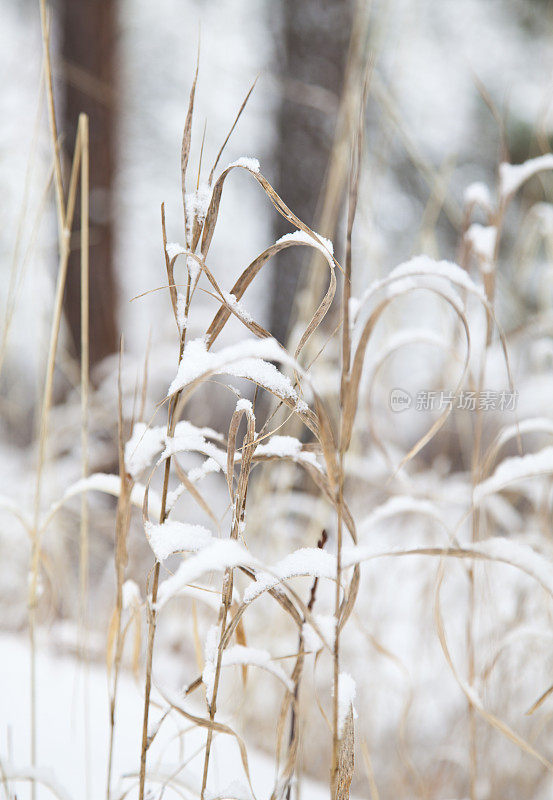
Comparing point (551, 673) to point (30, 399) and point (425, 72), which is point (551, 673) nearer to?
point (30, 399)

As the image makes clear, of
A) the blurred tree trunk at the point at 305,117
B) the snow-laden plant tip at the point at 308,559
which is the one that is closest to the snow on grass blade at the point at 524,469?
the snow-laden plant tip at the point at 308,559

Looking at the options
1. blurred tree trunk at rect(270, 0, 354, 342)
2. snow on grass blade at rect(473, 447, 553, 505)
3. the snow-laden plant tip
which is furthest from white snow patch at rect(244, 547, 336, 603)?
blurred tree trunk at rect(270, 0, 354, 342)

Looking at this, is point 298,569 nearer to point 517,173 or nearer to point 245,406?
point 245,406

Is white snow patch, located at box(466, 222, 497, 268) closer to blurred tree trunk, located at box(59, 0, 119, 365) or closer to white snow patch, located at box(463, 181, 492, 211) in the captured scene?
white snow patch, located at box(463, 181, 492, 211)

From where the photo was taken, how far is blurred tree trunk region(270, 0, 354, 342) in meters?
1.74

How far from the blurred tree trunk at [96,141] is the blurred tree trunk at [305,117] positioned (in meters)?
0.54

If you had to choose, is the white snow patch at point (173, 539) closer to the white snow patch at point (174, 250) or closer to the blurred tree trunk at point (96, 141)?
the white snow patch at point (174, 250)

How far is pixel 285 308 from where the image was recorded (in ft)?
6.10

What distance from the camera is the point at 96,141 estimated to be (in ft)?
6.48

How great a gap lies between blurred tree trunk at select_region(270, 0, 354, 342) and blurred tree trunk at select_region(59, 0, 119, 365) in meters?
0.54

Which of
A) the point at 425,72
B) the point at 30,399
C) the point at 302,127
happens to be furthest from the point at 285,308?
the point at 425,72

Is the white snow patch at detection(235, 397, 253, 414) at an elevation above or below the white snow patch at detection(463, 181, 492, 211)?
below

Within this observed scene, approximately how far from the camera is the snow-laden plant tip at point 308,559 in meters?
0.24

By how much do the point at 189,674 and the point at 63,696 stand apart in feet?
1.35
